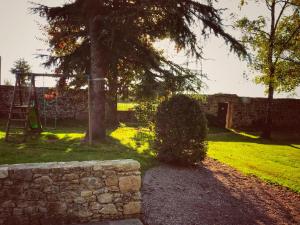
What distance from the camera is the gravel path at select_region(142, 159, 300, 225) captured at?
18.9ft

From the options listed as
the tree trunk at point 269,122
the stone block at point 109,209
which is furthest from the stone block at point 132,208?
the tree trunk at point 269,122

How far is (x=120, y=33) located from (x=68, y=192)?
7.46 m

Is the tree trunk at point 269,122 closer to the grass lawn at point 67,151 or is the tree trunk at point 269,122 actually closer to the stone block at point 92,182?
the grass lawn at point 67,151

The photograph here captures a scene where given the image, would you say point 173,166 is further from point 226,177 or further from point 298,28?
point 298,28

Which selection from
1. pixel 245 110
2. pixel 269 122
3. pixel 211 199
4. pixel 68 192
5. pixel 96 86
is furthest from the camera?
pixel 245 110

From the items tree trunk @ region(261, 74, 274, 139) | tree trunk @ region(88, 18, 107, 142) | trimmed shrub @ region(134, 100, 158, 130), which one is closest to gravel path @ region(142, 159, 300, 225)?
trimmed shrub @ region(134, 100, 158, 130)

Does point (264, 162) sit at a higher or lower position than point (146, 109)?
lower

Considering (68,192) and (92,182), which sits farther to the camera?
(92,182)

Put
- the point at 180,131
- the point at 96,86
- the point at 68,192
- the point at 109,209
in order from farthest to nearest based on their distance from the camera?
the point at 96,86 < the point at 180,131 < the point at 109,209 < the point at 68,192

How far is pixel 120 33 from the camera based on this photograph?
11.1 metres

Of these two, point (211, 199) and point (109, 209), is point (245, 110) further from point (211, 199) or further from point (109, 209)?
point (109, 209)

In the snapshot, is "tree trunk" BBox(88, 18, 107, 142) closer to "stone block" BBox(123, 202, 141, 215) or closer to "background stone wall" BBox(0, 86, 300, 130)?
"stone block" BBox(123, 202, 141, 215)

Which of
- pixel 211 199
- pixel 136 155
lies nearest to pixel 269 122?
pixel 136 155

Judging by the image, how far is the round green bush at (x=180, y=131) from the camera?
29.3ft
